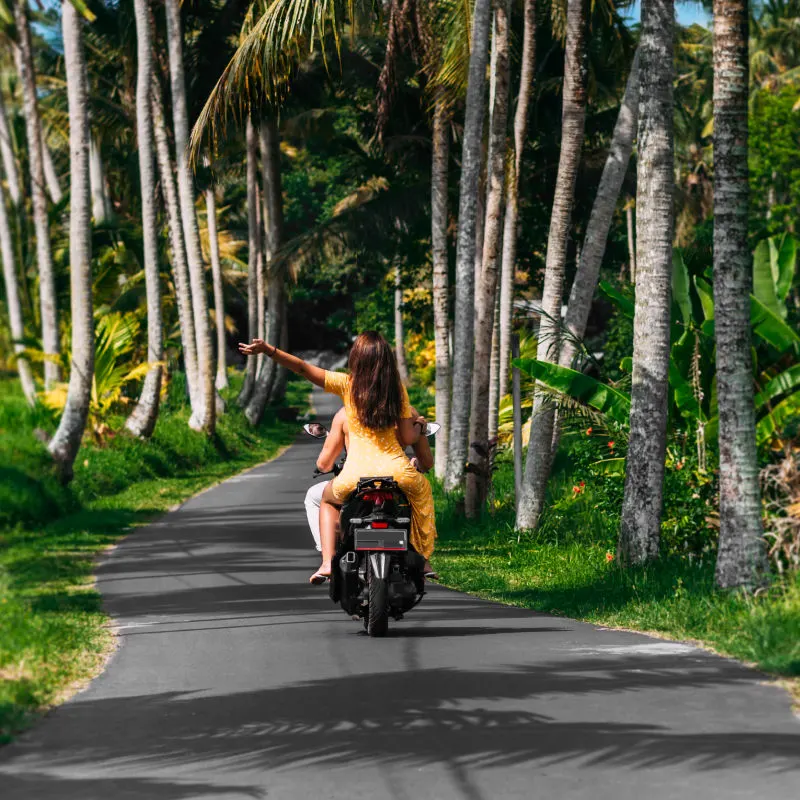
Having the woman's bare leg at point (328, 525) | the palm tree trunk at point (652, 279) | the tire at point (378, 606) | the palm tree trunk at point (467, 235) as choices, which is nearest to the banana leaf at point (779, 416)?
the palm tree trunk at point (652, 279)

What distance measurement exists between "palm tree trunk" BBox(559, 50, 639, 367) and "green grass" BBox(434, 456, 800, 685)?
194 cm

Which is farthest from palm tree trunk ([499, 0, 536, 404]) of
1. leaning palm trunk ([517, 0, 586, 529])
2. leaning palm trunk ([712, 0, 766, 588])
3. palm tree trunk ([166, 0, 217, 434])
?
leaning palm trunk ([712, 0, 766, 588])

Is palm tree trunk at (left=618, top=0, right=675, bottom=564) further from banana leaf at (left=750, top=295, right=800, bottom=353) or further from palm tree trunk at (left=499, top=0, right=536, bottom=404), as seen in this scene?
palm tree trunk at (left=499, top=0, right=536, bottom=404)

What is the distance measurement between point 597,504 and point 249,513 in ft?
21.2

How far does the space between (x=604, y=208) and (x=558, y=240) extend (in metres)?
1.61

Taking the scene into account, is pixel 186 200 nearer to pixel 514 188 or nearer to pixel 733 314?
pixel 514 188

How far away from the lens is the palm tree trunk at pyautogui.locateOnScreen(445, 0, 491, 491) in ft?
61.8

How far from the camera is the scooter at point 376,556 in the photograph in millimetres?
9312

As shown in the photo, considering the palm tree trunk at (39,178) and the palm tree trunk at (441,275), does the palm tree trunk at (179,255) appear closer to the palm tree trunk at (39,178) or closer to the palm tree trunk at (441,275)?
the palm tree trunk at (39,178)

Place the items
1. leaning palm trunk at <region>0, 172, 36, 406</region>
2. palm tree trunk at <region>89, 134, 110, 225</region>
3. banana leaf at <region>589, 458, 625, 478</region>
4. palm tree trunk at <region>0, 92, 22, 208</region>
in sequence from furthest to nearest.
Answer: palm tree trunk at <region>89, 134, 110, 225</region> < palm tree trunk at <region>0, 92, 22, 208</region> < leaning palm trunk at <region>0, 172, 36, 406</region> < banana leaf at <region>589, 458, 625, 478</region>

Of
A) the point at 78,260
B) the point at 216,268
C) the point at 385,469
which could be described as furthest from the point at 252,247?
the point at 385,469

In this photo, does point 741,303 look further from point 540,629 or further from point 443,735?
point 443,735

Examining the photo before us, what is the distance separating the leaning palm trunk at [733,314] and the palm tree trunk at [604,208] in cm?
406

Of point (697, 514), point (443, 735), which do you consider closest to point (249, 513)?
point (697, 514)
